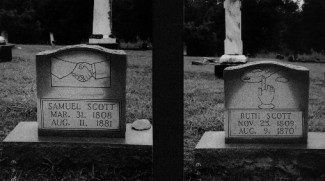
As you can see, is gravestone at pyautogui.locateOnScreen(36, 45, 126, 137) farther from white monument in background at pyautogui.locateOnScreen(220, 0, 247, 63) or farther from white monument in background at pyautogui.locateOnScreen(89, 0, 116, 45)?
white monument in background at pyautogui.locateOnScreen(89, 0, 116, 45)

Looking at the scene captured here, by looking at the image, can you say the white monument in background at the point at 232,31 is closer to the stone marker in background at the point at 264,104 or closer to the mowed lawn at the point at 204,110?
the mowed lawn at the point at 204,110

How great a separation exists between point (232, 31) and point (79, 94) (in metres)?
6.89

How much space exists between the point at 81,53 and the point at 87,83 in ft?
0.91

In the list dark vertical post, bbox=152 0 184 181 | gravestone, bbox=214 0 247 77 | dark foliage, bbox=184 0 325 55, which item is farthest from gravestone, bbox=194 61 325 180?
dark foliage, bbox=184 0 325 55

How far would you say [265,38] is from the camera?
31.9 m

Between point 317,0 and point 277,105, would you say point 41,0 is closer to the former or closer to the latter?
point 317,0

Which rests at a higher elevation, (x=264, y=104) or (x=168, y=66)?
(x=168, y=66)

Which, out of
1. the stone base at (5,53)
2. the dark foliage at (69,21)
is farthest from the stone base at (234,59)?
the dark foliage at (69,21)

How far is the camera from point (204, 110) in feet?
25.4

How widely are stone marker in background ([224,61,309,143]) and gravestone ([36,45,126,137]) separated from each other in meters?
0.98

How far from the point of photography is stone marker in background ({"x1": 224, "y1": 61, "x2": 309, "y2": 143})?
5016 mm

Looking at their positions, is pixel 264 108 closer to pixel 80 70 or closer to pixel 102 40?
pixel 80 70

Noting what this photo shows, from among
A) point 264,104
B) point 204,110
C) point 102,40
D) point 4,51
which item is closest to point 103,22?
point 102,40

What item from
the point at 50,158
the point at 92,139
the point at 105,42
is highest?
the point at 105,42
